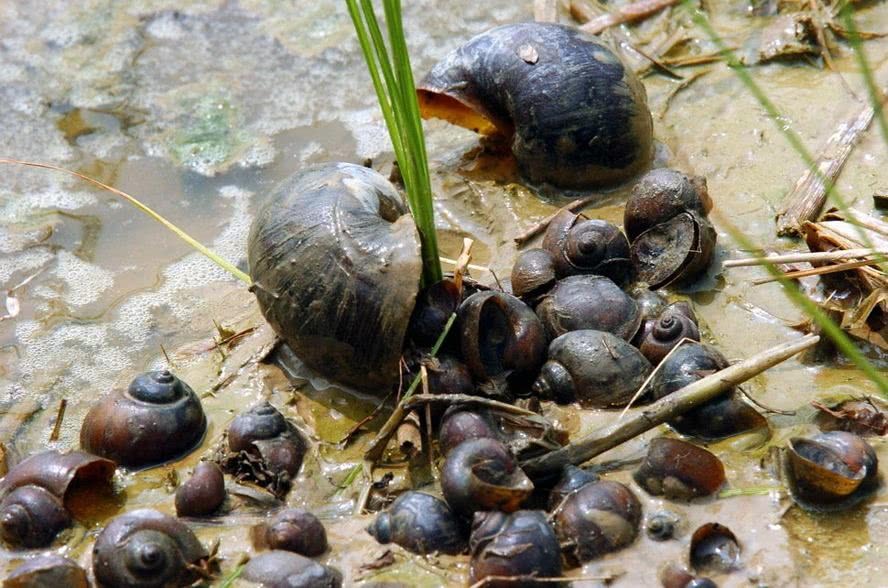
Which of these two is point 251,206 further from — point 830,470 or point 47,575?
point 830,470

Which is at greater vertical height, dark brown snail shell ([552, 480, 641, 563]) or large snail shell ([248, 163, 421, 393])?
large snail shell ([248, 163, 421, 393])

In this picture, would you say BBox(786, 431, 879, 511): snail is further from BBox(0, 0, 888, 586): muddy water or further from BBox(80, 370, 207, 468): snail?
BBox(80, 370, 207, 468): snail

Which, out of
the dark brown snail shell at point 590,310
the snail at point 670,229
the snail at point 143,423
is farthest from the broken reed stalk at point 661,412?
the snail at point 143,423

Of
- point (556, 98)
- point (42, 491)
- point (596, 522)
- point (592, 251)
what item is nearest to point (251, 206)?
point (556, 98)

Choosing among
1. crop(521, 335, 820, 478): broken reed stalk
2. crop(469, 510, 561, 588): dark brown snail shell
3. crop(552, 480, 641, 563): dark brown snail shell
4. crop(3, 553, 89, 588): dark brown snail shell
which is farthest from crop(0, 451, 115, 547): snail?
crop(552, 480, 641, 563): dark brown snail shell

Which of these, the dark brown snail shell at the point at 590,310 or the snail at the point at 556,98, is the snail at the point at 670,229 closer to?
the dark brown snail shell at the point at 590,310
